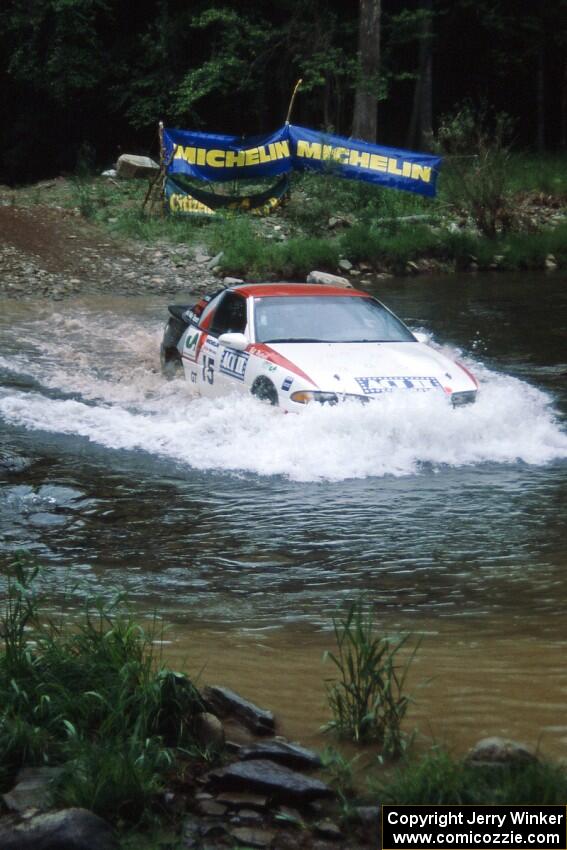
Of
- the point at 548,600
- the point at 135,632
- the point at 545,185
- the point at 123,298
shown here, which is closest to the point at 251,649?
the point at 135,632

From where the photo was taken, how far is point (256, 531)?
7.49 metres

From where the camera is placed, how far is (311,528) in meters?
7.52

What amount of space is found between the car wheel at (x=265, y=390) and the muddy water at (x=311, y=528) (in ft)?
0.37

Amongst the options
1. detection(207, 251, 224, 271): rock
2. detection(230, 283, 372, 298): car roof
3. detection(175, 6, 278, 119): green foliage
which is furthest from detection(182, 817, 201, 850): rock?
detection(175, 6, 278, 119): green foliage

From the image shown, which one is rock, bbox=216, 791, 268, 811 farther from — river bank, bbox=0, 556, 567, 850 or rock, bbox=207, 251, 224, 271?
rock, bbox=207, 251, 224, 271

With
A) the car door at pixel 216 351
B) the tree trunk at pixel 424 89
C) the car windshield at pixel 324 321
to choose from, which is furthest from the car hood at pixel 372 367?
the tree trunk at pixel 424 89

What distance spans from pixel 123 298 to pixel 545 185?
43.2 feet

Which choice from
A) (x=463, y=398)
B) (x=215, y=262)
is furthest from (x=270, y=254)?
(x=463, y=398)

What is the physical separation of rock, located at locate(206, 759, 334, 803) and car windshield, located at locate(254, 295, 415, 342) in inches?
265

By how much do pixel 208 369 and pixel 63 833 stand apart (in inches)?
312

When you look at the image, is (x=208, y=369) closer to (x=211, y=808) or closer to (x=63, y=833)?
(x=211, y=808)

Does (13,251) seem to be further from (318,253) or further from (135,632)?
(135,632)

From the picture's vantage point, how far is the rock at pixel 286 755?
13.1 ft

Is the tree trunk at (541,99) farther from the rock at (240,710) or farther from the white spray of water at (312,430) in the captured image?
the rock at (240,710)
